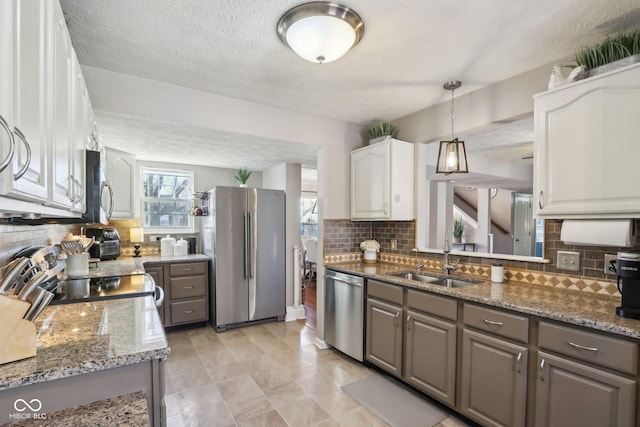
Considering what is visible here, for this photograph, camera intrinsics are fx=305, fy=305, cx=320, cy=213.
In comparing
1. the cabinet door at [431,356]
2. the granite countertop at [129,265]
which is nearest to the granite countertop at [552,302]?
the cabinet door at [431,356]

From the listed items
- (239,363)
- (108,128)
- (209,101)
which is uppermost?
(209,101)

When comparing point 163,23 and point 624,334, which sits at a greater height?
point 163,23

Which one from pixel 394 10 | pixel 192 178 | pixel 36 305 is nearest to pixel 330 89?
pixel 394 10

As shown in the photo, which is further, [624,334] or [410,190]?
[410,190]

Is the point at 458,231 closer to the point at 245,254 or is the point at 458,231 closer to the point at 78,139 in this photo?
the point at 245,254

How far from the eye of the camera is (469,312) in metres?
1.92

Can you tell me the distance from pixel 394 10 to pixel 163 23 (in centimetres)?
125

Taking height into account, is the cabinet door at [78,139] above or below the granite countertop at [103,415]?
above

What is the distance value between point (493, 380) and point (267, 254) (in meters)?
2.77

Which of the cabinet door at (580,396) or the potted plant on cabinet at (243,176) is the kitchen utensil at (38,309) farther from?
the potted plant on cabinet at (243,176)

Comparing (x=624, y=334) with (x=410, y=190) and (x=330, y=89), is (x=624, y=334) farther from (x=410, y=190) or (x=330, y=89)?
(x=330, y=89)

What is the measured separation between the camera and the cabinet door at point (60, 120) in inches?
39.5

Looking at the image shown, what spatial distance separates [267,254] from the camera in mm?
3932

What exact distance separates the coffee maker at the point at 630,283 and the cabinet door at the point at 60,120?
2355 mm
